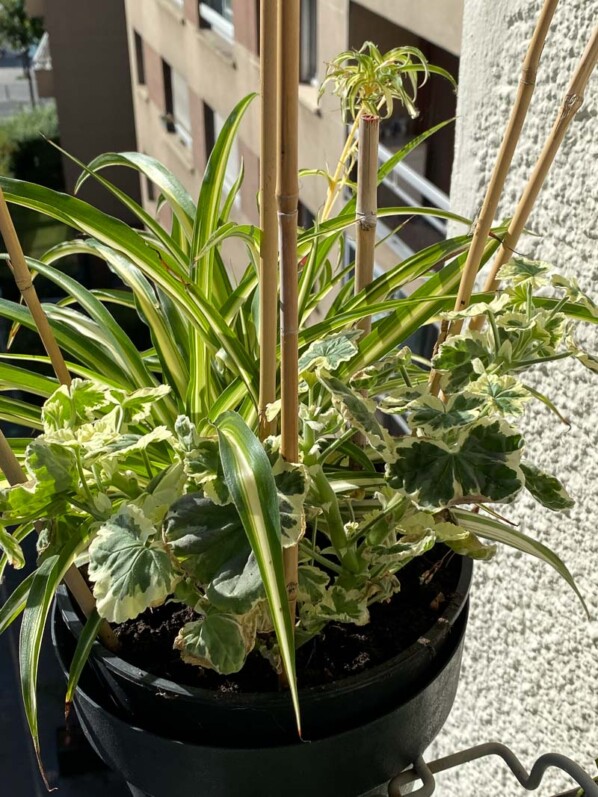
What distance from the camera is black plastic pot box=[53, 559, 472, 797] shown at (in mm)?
555

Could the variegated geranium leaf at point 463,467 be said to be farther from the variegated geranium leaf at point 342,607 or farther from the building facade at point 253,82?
the building facade at point 253,82

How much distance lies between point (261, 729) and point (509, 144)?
1.34 ft

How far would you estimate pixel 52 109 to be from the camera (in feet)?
35.4

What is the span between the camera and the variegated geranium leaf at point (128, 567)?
0.51 meters

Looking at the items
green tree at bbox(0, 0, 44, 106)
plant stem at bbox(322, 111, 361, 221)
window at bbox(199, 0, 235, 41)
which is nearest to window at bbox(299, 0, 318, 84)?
window at bbox(199, 0, 235, 41)

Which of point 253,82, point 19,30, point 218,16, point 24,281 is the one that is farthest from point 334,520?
point 19,30

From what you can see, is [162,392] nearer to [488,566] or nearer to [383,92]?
[383,92]

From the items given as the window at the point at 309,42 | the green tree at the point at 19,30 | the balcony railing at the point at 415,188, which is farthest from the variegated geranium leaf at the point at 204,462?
the green tree at the point at 19,30

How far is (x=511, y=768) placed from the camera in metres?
0.64

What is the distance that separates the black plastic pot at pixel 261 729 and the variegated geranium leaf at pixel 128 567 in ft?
0.28

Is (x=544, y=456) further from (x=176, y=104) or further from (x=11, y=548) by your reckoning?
(x=176, y=104)

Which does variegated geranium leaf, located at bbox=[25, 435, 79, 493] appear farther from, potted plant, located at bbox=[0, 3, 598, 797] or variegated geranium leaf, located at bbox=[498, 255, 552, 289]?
variegated geranium leaf, located at bbox=[498, 255, 552, 289]

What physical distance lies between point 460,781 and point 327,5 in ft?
10.8

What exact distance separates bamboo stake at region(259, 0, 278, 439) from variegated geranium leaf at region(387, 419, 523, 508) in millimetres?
95
